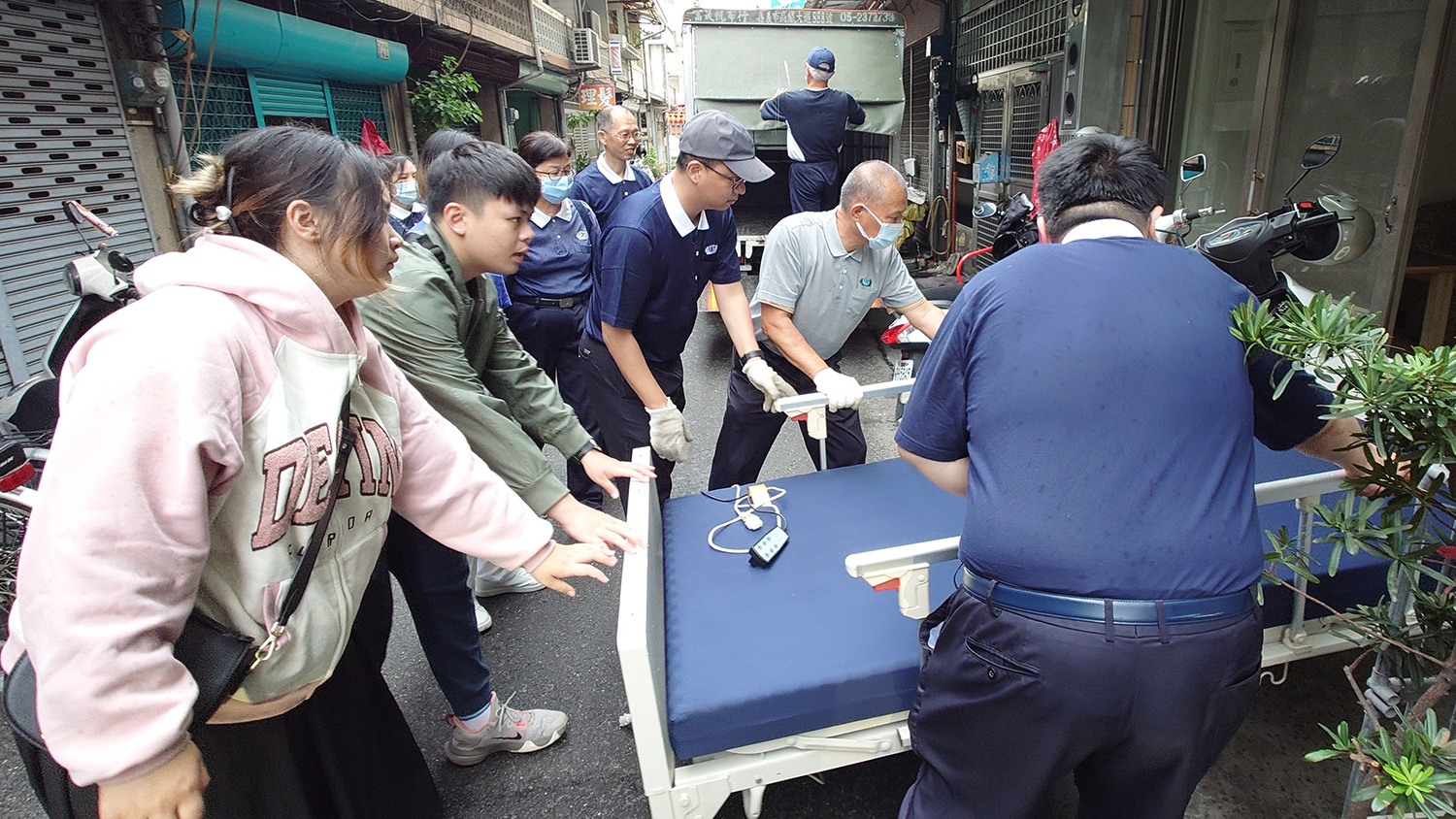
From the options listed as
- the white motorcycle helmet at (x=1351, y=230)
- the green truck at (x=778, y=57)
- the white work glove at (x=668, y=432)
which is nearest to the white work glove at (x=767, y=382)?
the white work glove at (x=668, y=432)

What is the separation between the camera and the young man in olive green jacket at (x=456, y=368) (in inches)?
75.6

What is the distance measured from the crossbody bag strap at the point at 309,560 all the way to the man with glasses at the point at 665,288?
1.53 metres

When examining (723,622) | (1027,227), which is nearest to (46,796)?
(723,622)

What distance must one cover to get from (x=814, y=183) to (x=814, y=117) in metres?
0.57

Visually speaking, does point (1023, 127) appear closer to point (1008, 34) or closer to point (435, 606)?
point (1008, 34)

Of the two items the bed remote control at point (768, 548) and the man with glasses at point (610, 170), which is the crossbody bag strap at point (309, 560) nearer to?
the bed remote control at point (768, 548)

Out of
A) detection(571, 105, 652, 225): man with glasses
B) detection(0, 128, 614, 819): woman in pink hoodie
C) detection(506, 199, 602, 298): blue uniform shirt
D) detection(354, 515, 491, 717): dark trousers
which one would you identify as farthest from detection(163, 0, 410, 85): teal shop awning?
detection(0, 128, 614, 819): woman in pink hoodie

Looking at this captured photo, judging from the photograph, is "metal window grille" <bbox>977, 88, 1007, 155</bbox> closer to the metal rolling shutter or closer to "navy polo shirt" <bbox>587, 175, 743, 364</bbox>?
"navy polo shirt" <bbox>587, 175, 743, 364</bbox>

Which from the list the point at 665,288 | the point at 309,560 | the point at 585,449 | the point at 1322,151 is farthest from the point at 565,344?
the point at 1322,151

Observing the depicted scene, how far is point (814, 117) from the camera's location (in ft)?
22.6

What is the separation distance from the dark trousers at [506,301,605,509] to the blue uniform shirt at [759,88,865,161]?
13.5ft

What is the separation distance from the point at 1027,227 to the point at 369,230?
9.92 feet

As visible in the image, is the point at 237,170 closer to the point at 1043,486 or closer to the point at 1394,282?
the point at 1043,486

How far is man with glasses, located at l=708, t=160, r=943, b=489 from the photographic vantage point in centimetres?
287
